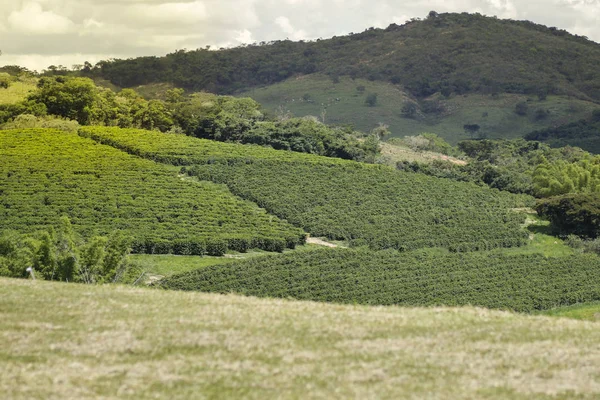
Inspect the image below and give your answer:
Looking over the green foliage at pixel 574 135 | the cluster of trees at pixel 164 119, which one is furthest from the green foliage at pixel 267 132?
the green foliage at pixel 574 135

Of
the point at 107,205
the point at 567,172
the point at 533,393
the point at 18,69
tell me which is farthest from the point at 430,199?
the point at 18,69

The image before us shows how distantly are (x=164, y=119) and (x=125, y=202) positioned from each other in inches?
1491

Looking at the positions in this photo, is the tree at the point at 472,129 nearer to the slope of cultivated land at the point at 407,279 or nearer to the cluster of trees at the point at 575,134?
the cluster of trees at the point at 575,134

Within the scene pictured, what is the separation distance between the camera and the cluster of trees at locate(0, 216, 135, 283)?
1278 inches

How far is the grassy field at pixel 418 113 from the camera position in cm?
16388

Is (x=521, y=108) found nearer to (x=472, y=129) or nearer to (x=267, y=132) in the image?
(x=472, y=129)

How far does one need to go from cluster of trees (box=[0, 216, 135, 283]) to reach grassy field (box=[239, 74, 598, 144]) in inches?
4863

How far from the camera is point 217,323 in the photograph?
738 inches

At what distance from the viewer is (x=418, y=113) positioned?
179 meters

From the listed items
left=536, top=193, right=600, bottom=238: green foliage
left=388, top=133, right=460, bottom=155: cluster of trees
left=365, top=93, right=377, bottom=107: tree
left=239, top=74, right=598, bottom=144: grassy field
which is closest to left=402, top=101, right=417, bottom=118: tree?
left=239, top=74, right=598, bottom=144: grassy field

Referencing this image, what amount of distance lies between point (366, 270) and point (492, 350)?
1134 inches

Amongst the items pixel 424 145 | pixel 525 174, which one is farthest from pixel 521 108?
pixel 525 174

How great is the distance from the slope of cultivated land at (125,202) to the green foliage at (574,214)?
23.8 metres

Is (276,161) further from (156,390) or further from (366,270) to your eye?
(156,390)
